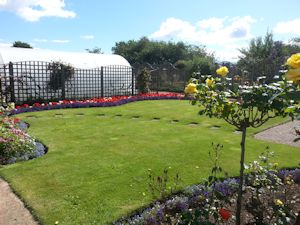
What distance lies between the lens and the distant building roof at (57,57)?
14.4m

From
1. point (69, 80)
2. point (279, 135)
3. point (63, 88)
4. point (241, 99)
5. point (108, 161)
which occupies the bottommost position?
point (108, 161)

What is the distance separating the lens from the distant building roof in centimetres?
1438

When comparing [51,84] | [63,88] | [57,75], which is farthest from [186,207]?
[57,75]

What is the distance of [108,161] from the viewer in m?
5.14

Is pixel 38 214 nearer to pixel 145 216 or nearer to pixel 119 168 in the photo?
pixel 145 216

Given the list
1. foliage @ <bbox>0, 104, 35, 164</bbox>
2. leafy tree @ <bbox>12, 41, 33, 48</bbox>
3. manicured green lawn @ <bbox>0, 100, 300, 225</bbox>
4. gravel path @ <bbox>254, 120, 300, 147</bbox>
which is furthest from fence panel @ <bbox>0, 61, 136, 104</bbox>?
leafy tree @ <bbox>12, 41, 33, 48</bbox>

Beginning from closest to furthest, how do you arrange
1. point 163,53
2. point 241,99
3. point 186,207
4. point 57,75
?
point 241,99
point 186,207
point 57,75
point 163,53

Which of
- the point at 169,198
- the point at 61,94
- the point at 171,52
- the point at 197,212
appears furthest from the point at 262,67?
the point at 171,52

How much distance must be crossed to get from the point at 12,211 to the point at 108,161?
1933 millimetres

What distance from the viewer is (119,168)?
188 inches

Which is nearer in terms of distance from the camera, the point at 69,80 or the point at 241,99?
the point at 241,99

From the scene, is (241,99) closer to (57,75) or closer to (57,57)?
(57,75)

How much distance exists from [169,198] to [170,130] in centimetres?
410

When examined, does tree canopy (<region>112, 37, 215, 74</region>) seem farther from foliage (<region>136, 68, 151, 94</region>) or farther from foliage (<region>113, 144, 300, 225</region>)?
foliage (<region>113, 144, 300, 225</region>)
